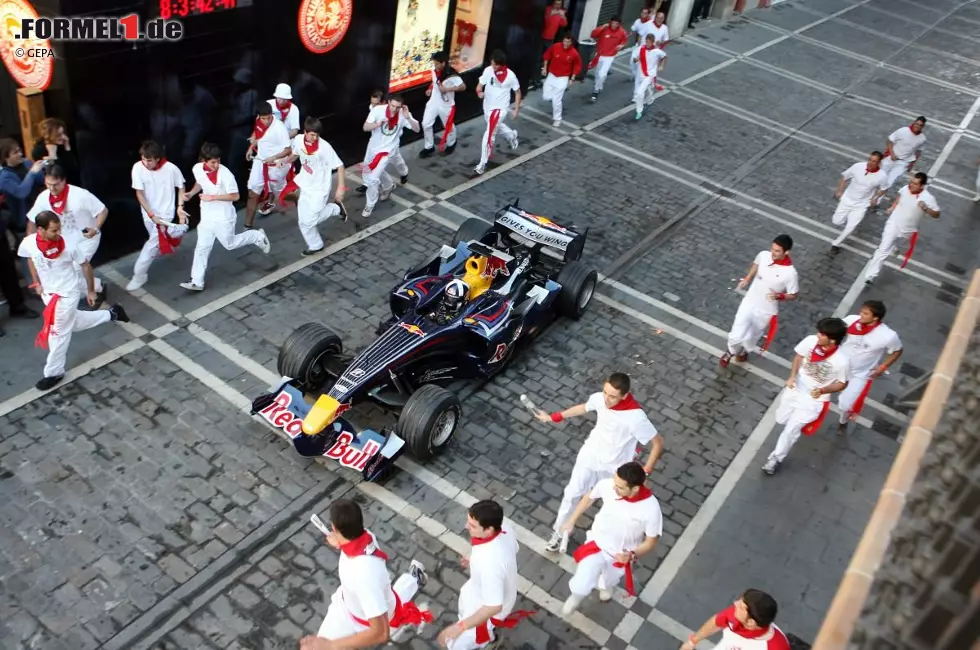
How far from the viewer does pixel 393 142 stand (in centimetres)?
1175

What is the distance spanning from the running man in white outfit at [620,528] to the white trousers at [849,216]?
8948mm

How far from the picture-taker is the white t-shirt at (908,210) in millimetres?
11391

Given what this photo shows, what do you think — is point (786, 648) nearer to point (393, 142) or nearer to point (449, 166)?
point (393, 142)

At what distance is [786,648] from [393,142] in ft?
28.9

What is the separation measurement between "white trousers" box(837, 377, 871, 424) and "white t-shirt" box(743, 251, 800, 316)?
115 centimetres

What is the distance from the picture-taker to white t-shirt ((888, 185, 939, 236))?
11391 mm

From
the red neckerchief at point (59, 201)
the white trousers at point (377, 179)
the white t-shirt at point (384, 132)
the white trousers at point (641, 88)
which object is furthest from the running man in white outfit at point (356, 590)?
the white trousers at point (641, 88)

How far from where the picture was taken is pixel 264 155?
10.6m

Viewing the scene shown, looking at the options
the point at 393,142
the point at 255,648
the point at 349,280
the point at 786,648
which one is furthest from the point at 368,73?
the point at 786,648

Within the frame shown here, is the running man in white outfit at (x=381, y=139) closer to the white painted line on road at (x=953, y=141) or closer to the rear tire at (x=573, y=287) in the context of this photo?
the rear tire at (x=573, y=287)

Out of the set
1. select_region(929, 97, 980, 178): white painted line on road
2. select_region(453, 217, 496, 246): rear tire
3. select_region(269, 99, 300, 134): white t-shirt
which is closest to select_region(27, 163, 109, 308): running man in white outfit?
select_region(269, 99, 300, 134): white t-shirt

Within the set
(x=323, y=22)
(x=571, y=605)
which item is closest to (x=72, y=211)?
(x=323, y=22)

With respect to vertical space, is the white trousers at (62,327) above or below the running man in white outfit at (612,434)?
below

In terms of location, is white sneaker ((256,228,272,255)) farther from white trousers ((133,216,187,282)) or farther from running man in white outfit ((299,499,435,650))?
running man in white outfit ((299,499,435,650))
